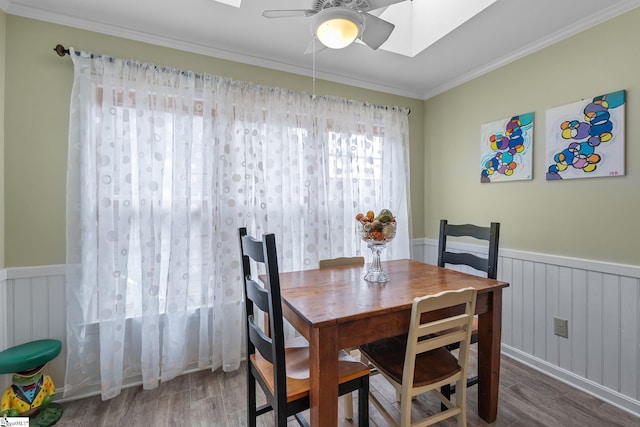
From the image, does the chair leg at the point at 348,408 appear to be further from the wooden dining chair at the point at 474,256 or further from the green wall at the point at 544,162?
the green wall at the point at 544,162

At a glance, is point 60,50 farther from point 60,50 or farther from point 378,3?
point 378,3

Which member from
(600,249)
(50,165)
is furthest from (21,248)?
(600,249)

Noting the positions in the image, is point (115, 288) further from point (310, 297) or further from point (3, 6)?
point (3, 6)

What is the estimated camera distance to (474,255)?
2.05 meters

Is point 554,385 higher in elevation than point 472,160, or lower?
lower

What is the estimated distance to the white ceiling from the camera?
6.13ft

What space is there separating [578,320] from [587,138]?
4.19ft

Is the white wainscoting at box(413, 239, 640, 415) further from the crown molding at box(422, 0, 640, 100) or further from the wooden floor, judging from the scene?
the crown molding at box(422, 0, 640, 100)

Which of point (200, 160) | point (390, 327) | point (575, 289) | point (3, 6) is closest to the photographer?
point (390, 327)

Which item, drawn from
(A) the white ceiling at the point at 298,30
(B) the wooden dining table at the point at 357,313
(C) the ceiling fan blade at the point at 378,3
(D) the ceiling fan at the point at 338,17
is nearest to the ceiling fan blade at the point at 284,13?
(D) the ceiling fan at the point at 338,17

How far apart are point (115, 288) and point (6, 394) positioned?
73cm

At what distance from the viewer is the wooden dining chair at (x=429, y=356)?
4.25 ft

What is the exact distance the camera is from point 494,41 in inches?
89.9

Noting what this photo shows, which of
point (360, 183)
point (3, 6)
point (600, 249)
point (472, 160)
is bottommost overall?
point (600, 249)
